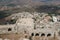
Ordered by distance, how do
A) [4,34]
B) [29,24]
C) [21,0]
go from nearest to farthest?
[4,34]
[29,24]
[21,0]

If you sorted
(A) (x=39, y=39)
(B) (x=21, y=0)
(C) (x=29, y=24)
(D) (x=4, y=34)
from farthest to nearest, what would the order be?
(B) (x=21, y=0)
(C) (x=29, y=24)
(D) (x=4, y=34)
(A) (x=39, y=39)

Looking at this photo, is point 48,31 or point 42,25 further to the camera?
point 42,25

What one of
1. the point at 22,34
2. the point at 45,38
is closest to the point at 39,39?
the point at 45,38

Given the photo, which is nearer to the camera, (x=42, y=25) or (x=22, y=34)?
(x=22, y=34)

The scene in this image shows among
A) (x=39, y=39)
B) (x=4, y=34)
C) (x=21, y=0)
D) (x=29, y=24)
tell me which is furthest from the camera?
(x=21, y=0)

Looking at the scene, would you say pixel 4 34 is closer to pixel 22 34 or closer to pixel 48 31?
pixel 22 34

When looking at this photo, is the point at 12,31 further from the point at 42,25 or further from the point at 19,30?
the point at 42,25

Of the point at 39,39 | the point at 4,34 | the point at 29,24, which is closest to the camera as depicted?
the point at 39,39

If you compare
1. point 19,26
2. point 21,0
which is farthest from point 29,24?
point 21,0
